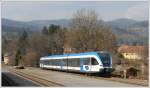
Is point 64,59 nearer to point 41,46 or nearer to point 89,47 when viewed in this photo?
point 89,47

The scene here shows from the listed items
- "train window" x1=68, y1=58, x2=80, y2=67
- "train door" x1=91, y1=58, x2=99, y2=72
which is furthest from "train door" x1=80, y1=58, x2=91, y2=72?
"train window" x1=68, y1=58, x2=80, y2=67

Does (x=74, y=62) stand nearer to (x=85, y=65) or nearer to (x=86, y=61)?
(x=85, y=65)

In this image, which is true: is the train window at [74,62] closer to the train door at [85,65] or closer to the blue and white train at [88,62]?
the blue and white train at [88,62]

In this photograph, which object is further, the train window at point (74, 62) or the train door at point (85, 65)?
the train window at point (74, 62)

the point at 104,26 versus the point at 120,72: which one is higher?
the point at 104,26

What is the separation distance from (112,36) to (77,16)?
827 centimetres

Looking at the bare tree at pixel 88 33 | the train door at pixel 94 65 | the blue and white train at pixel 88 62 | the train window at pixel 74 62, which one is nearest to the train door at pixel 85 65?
the blue and white train at pixel 88 62

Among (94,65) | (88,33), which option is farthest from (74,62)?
(88,33)

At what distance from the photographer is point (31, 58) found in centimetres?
7562

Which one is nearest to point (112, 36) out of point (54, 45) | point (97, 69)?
point (97, 69)

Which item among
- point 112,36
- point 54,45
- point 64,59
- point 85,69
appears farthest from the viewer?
point 54,45

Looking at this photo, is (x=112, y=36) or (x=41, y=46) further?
(x=41, y=46)

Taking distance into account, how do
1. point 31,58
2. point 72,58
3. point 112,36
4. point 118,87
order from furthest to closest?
1. point 31,58
2. point 112,36
3. point 72,58
4. point 118,87

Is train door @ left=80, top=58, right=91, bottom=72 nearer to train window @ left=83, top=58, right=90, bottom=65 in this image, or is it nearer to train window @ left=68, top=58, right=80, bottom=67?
train window @ left=83, top=58, right=90, bottom=65
